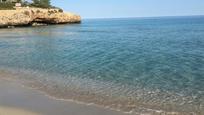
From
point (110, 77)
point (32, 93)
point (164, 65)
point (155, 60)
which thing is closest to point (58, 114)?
point (32, 93)

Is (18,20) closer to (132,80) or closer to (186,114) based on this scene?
(132,80)

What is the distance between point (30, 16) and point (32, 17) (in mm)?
939

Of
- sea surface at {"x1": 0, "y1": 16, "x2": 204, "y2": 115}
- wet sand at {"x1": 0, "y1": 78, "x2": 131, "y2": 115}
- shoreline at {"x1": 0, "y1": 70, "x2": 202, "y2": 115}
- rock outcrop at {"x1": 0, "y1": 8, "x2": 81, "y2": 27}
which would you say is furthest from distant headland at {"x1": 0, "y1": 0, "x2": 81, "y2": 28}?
wet sand at {"x1": 0, "y1": 78, "x2": 131, "y2": 115}

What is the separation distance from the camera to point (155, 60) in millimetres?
25828

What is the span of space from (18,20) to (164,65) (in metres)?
79.0

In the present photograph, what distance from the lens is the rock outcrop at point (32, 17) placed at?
93.3m

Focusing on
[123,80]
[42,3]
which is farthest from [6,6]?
[123,80]

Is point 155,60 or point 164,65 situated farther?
point 155,60

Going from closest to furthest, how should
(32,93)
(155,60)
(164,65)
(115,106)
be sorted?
(115,106), (32,93), (164,65), (155,60)

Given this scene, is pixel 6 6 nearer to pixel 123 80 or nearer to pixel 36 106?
pixel 123 80

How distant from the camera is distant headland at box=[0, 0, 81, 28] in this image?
308 ft

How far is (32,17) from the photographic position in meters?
102

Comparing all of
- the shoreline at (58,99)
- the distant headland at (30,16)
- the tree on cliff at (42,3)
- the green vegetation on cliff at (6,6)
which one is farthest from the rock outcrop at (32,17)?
the shoreline at (58,99)

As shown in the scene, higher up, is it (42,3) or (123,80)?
(123,80)
